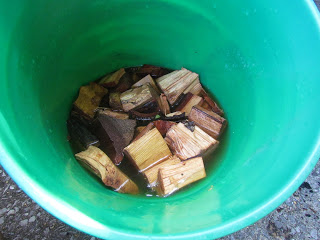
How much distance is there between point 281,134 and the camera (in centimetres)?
76

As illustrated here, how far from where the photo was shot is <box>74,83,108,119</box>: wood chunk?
1.15 metres

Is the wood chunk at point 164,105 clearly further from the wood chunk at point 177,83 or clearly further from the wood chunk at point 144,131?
the wood chunk at point 144,131

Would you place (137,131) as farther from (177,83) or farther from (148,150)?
(177,83)

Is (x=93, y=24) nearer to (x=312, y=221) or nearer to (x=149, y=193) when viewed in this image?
(x=149, y=193)

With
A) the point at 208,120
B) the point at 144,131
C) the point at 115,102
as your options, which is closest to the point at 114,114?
the point at 115,102

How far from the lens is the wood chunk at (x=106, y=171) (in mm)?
918

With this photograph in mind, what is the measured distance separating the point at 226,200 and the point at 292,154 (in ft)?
0.65

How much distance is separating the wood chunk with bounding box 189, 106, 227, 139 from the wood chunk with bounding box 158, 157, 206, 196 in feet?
0.60

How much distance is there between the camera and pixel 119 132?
1056 mm

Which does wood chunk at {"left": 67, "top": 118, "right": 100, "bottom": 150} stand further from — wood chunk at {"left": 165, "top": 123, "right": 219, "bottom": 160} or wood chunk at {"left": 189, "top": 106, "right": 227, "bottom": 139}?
wood chunk at {"left": 189, "top": 106, "right": 227, "bottom": 139}

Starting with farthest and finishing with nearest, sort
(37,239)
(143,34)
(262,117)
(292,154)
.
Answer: (143,34)
(37,239)
(262,117)
(292,154)

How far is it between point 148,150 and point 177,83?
36 centimetres

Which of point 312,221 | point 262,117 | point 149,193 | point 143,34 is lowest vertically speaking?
point 312,221

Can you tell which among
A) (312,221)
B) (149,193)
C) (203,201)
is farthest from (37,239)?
(312,221)
